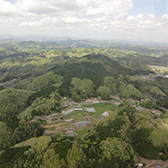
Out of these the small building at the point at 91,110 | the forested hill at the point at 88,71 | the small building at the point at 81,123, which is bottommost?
the small building at the point at 81,123

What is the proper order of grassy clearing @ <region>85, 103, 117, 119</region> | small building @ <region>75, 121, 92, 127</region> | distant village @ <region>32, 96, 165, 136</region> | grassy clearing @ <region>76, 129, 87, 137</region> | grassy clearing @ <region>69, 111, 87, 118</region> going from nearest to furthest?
grassy clearing @ <region>76, 129, 87, 137</region> < distant village @ <region>32, 96, 165, 136</region> < small building @ <region>75, 121, 92, 127</region> < grassy clearing @ <region>69, 111, 87, 118</region> < grassy clearing @ <region>85, 103, 117, 119</region>

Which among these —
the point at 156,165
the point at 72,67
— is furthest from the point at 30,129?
the point at 72,67

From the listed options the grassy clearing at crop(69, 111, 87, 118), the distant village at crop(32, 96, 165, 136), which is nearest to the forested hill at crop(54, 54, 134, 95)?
the distant village at crop(32, 96, 165, 136)

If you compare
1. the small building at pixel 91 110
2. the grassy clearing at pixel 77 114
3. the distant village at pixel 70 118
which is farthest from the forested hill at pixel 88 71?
the grassy clearing at pixel 77 114

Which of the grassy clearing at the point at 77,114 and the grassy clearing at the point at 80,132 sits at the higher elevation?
the grassy clearing at the point at 77,114

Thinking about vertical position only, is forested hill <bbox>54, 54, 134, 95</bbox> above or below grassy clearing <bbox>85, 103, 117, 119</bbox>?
above

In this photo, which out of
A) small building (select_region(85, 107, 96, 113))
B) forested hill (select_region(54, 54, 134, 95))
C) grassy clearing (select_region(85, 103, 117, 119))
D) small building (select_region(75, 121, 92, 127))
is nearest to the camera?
small building (select_region(75, 121, 92, 127))

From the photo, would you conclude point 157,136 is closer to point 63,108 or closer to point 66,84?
point 63,108

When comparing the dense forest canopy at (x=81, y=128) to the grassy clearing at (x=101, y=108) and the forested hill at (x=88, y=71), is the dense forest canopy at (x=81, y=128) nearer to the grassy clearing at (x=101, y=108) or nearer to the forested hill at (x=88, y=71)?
the grassy clearing at (x=101, y=108)

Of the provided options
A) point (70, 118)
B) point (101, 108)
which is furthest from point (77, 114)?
point (101, 108)

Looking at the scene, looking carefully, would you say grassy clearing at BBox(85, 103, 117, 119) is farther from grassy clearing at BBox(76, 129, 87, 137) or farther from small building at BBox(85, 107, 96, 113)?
grassy clearing at BBox(76, 129, 87, 137)

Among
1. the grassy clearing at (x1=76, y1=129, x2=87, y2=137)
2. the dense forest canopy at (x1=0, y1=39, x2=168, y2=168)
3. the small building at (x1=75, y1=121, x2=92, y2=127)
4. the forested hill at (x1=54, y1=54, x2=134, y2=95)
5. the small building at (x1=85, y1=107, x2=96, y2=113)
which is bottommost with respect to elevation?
the grassy clearing at (x1=76, y1=129, x2=87, y2=137)
